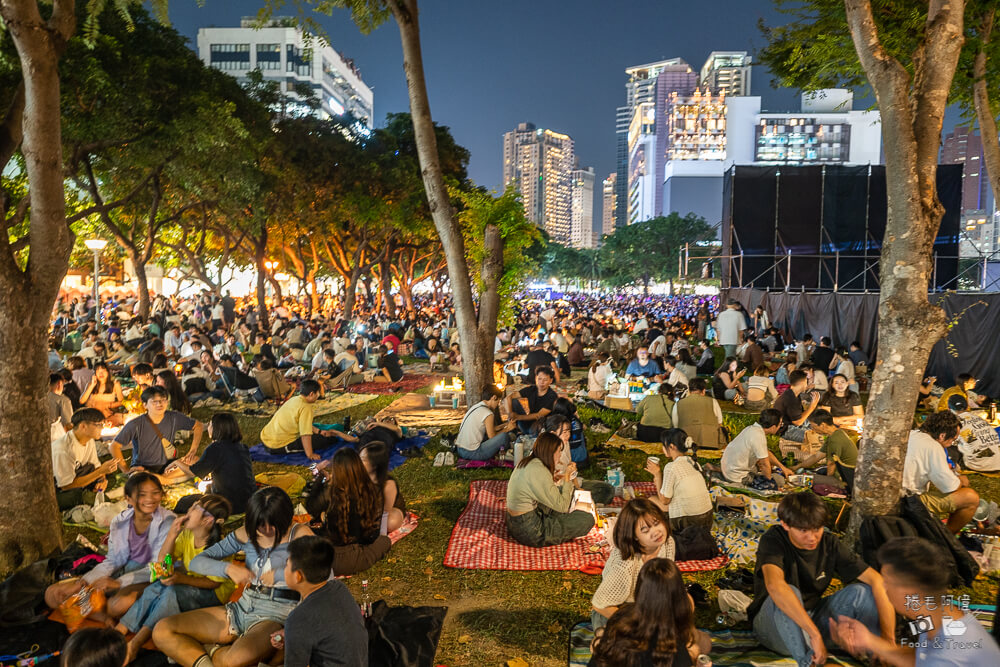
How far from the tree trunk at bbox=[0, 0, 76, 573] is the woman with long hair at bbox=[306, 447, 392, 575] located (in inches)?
87.6

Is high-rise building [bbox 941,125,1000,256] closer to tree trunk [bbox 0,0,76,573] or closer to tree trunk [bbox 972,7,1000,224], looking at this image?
tree trunk [bbox 972,7,1000,224]

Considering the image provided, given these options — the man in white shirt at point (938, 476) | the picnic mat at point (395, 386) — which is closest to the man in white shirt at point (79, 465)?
the picnic mat at point (395, 386)

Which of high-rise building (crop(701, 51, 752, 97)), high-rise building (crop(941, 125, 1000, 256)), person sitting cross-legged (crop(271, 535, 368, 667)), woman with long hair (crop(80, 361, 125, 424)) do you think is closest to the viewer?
person sitting cross-legged (crop(271, 535, 368, 667))

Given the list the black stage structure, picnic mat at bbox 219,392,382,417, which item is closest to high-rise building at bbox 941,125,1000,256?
the black stage structure

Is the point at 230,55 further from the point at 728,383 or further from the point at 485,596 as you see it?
the point at 485,596

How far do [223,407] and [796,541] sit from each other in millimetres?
11020

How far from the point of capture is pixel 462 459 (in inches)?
342

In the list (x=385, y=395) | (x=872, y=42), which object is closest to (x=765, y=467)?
(x=872, y=42)

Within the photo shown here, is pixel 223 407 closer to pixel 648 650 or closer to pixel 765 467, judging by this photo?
pixel 765 467

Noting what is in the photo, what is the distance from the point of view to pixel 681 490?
570cm

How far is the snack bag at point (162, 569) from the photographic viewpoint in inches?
175

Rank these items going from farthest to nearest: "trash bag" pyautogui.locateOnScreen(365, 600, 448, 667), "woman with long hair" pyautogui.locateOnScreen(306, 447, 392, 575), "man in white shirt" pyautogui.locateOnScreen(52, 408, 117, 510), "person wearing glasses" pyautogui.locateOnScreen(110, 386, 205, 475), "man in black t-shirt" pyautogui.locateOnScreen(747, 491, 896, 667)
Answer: "person wearing glasses" pyautogui.locateOnScreen(110, 386, 205, 475) < "man in white shirt" pyautogui.locateOnScreen(52, 408, 117, 510) < "woman with long hair" pyautogui.locateOnScreen(306, 447, 392, 575) < "trash bag" pyautogui.locateOnScreen(365, 600, 448, 667) < "man in black t-shirt" pyautogui.locateOnScreen(747, 491, 896, 667)

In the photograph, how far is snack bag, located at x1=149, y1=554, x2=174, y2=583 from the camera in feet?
14.6

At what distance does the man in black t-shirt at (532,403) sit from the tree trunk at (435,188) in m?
1.50
